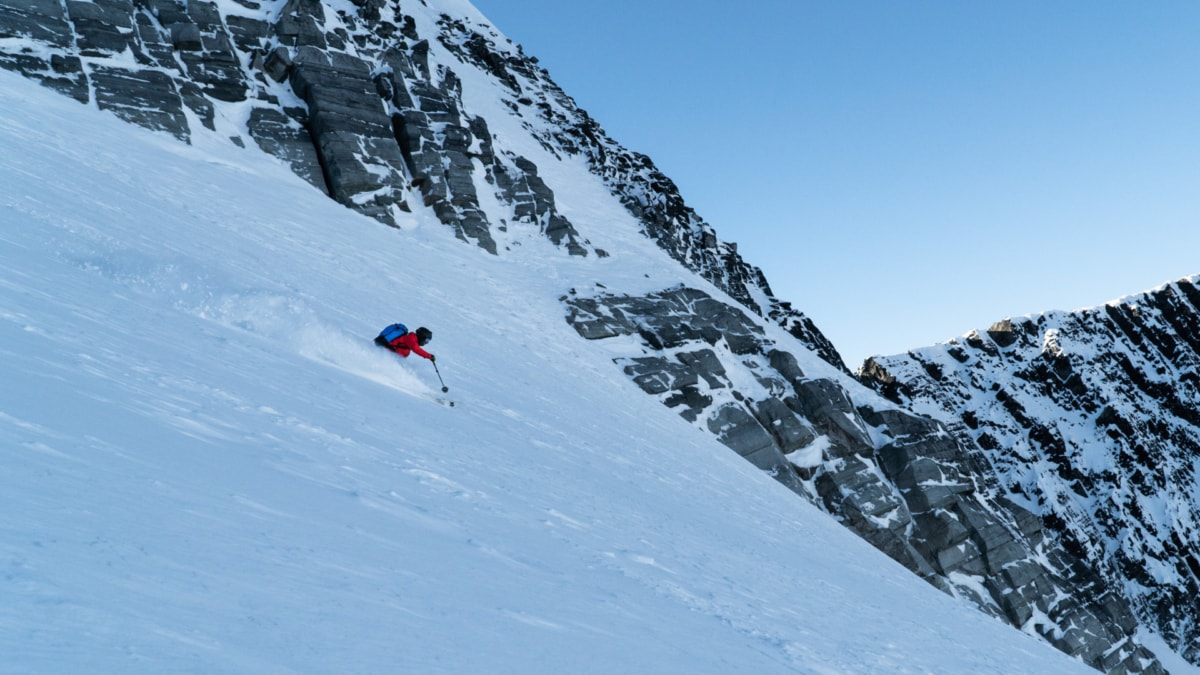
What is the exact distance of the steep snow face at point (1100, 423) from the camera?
228 ft

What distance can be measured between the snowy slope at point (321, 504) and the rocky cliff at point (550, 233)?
11988 millimetres

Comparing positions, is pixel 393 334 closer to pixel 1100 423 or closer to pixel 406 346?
pixel 406 346

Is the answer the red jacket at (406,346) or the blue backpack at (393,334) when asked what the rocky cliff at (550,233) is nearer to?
the red jacket at (406,346)

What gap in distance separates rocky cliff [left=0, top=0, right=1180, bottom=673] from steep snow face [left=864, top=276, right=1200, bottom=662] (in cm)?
3566

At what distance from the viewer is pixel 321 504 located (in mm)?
5742

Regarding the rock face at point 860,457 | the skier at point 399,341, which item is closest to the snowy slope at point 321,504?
the skier at point 399,341

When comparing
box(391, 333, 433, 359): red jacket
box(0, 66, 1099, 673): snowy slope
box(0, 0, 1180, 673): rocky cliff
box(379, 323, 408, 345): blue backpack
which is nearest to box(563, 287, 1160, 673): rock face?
box(0, 0, 1180, 673): rocky cliff

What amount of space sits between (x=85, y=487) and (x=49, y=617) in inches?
59.4

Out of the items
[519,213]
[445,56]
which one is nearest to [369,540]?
[519,213]

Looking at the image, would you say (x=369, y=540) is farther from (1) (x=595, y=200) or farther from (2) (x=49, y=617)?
(1) (x=595, y=200)

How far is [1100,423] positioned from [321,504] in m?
103

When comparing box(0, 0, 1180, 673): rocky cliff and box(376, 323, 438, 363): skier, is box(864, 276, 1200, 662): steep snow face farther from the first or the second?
box(376, 323, 438, 363): skier

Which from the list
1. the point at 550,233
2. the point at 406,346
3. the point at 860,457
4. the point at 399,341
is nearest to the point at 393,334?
the point at 399,341

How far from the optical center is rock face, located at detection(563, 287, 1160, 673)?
31906mm
